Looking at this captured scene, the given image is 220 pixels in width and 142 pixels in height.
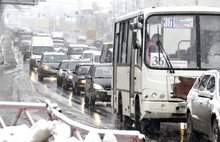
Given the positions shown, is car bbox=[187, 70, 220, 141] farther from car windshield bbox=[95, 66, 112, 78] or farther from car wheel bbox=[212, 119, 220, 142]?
car windshield bbox=[95, 66, 112, 78]

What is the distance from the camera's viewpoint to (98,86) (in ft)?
57.0

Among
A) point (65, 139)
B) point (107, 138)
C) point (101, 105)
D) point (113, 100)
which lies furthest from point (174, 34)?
point (101, 105)

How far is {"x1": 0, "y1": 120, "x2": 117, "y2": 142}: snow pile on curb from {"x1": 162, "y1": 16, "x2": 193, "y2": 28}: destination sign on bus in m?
3.87

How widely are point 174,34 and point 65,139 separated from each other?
4.94 metres

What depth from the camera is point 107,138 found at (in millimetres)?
5344

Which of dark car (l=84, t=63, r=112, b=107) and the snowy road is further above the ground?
Result: dark car (l=84, t=63, r=112, b=107)

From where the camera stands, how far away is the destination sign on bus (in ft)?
35.4

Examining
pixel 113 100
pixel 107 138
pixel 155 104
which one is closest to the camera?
pixel 107 138

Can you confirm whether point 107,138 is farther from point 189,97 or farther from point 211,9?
point 211,9

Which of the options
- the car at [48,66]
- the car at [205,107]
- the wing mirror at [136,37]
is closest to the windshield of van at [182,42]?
the wing mirror at [136,37]

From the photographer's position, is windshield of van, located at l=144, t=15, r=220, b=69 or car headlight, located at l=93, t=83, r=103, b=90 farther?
car headlight, located at l=93, t=83, r=103, b=90

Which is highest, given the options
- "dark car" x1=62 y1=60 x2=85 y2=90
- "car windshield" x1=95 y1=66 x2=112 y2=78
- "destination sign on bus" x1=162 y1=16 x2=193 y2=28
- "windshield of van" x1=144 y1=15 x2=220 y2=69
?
"destination sign on bus" x1=162 y1=16 x2=193 y2=28

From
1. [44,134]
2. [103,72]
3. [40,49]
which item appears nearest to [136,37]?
[44,134]

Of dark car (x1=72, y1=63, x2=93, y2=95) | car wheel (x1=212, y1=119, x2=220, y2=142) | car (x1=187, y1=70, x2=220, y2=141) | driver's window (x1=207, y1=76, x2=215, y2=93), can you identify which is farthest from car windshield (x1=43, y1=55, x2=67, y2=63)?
car wheel (x1=212, y1=119, x2=220, y2=142)
